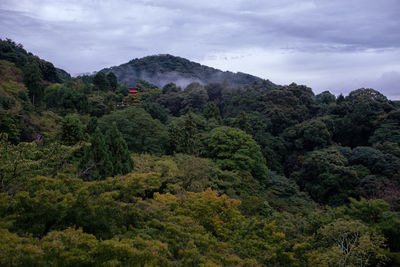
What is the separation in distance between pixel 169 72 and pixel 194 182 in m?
71.4

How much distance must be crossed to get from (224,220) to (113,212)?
476 centimetres

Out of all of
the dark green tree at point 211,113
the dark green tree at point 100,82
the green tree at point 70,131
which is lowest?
the green tree at point 70,131

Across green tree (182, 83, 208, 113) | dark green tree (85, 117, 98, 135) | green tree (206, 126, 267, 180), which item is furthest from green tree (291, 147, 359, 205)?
dark green tree (85, 117, 98, 135)

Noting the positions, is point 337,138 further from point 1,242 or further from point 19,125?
point 1,242

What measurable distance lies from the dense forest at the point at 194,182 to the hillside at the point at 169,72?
41294mm

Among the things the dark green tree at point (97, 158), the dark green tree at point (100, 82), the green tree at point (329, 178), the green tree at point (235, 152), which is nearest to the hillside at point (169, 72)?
the dark green tree at point (100, 82)

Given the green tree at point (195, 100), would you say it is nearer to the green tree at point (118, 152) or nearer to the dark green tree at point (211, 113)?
the dark green tree at point (211, 113)

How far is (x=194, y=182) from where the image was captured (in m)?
15.7

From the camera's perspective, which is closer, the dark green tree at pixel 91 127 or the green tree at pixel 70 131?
the green tree at pixel 70 131

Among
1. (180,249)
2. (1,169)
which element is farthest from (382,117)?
(1,169)

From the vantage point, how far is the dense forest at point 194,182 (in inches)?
276

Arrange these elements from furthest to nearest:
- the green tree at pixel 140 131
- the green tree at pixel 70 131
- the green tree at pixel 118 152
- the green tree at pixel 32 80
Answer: the green tree at pixel 32 80
the green tree at pixel 140 131
the green tree at pixel 70 131
the green tree at pixel 118 152

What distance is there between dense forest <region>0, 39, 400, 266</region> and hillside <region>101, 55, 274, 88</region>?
135 ft

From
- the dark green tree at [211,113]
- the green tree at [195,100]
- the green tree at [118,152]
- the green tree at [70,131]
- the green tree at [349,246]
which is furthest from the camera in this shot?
the green tree at [195,100]
